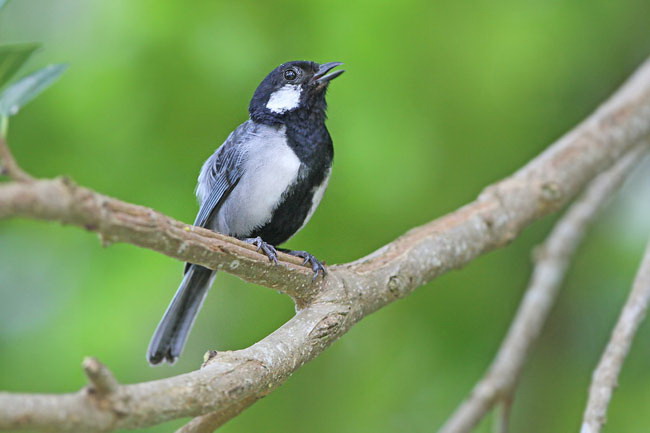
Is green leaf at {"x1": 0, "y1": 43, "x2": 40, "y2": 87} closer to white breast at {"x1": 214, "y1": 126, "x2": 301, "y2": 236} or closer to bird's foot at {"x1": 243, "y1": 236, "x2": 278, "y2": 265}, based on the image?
bird's foot at {"x1": 243, "y1": 236, "x2": 278, "y2": 265}

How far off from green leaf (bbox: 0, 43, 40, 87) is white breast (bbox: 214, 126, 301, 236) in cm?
149

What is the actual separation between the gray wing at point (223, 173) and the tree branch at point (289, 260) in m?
0.74

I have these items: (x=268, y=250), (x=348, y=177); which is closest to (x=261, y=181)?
(x=268, y=250)

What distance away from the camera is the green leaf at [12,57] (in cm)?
200

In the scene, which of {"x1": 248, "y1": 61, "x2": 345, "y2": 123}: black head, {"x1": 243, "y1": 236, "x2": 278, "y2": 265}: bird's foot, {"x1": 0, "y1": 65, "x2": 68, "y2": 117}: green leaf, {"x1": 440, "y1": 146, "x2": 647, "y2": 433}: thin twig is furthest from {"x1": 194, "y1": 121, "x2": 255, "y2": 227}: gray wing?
{"x1": 440, "y1": 146, "x2": 647, "y2": 433}: thin twig

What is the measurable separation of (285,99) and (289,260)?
115 cm

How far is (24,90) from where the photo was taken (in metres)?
2.04

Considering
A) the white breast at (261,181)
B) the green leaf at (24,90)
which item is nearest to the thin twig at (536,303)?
the white breast at (261,181)

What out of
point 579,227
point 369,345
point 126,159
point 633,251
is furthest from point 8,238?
point 633,251

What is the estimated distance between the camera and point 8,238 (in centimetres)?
416

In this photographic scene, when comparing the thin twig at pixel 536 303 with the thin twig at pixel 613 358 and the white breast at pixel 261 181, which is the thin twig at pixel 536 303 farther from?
the white breast at pixel 261 181

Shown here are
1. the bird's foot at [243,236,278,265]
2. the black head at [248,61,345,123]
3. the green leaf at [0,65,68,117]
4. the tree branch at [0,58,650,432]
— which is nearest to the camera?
the tree branch at [0,58,650,432]

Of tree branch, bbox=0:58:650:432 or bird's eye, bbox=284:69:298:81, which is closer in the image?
tree branch, bbox=0:58:650:432

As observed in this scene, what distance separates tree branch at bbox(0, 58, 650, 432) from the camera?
171 centimetres
